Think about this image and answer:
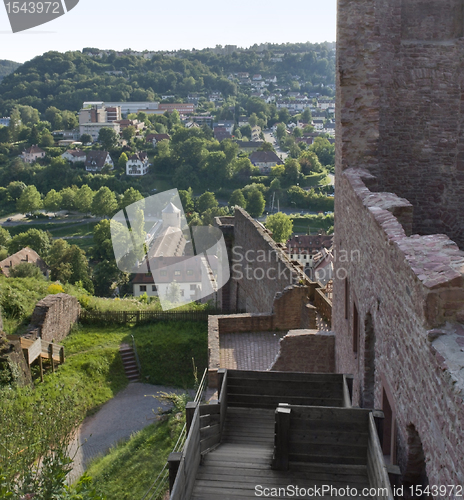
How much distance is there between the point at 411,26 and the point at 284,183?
85243mm

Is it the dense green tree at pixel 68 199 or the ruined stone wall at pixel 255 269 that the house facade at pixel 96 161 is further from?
the ruined stone wall at pixel 255 269

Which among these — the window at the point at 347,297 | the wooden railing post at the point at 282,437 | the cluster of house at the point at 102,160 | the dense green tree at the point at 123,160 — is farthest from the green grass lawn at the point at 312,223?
the wooden railing post at the point at 282,437

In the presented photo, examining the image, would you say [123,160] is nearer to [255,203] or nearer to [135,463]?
[255,203]

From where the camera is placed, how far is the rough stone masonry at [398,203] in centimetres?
423

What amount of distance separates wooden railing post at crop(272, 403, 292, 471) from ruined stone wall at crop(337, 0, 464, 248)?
14.3ft

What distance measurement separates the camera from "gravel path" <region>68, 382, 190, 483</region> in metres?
12.5

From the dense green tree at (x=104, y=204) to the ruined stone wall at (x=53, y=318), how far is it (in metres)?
60.9

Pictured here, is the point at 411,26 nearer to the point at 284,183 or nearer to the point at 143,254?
the point at 143,254

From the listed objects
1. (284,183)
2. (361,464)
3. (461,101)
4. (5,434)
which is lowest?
(284,183)

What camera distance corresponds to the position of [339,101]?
8438 millimetres

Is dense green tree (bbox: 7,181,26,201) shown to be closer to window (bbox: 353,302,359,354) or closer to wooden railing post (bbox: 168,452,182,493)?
window (bbox: 353,302,359,354)

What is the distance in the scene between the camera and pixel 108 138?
111 meters

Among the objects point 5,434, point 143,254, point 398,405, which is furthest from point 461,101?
point 143,254

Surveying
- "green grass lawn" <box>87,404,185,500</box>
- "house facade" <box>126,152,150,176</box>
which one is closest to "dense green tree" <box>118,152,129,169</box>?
"house facade" <box>126,152,150,176</box>
